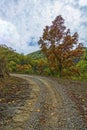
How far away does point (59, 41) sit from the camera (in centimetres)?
5362

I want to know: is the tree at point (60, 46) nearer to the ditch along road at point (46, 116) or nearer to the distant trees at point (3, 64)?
the distant trees at point (3, 64)

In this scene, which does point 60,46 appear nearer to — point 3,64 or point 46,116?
point 3,64

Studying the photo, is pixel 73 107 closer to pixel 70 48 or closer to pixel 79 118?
pixel 79 118

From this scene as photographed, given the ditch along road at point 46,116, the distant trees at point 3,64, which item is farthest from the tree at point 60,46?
the ditch along road at point 46,116

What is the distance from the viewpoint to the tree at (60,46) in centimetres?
5250

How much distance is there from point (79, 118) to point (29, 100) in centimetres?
655

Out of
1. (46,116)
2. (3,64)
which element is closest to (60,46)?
(3,64)

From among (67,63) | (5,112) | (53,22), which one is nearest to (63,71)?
(67,63)

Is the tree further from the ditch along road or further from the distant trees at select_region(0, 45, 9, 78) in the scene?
the ditch along road

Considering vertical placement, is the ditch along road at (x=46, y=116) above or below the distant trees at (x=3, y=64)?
below

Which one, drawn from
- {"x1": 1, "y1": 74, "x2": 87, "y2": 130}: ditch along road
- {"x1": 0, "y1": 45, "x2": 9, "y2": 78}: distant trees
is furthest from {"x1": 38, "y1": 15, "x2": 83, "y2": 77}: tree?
{"x1": 1, "y1": 74, "x2": 87, "y2": 130}: ditch along road

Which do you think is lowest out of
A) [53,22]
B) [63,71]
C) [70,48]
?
[63,71]

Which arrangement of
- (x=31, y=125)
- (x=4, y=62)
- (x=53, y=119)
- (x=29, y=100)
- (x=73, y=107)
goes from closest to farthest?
(x=31, y=125) < (x=53, y=119) < (x=73, y=107) < (x=29, y=100) < (x=4, y=62)

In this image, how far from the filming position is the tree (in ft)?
172
